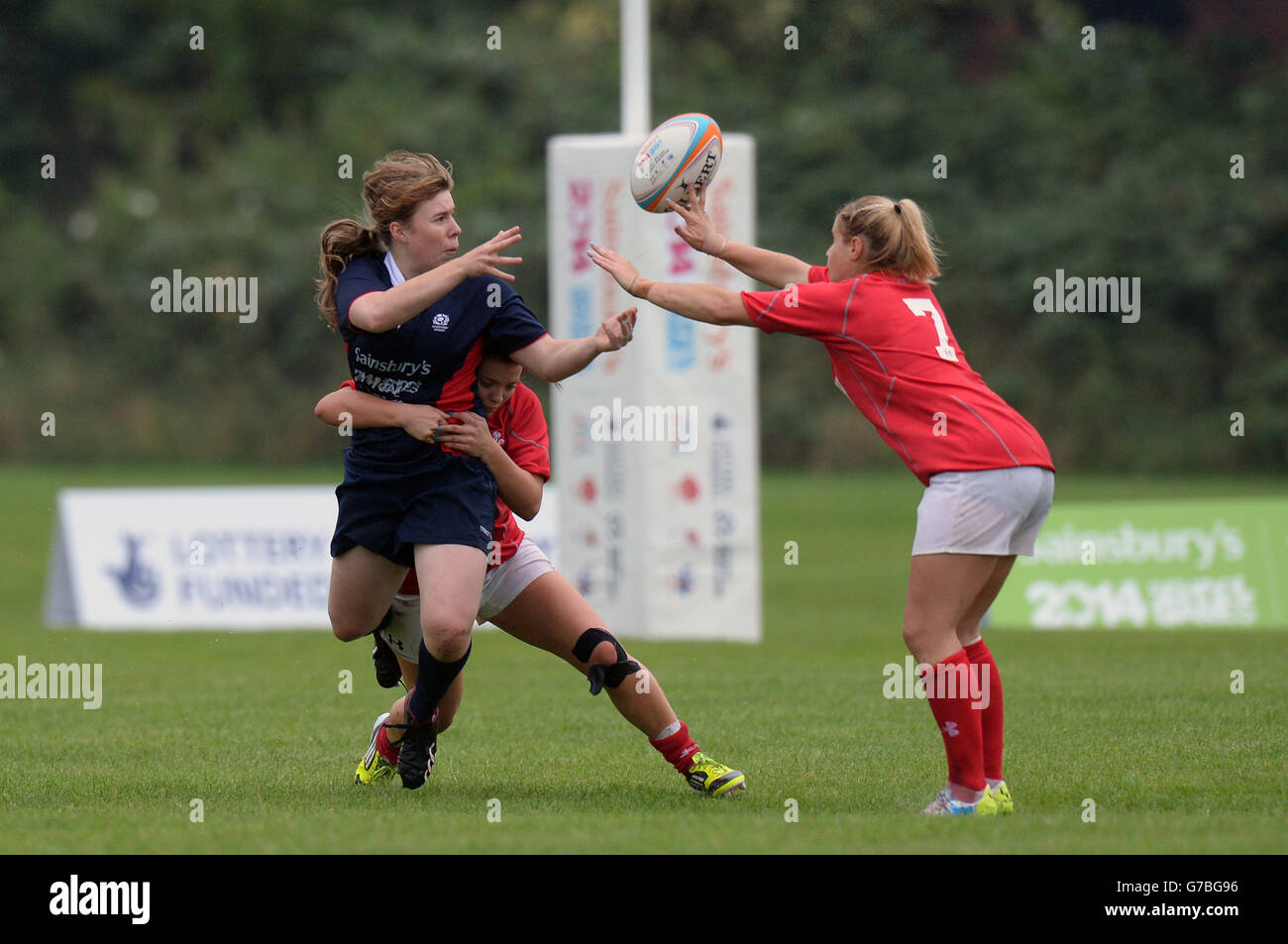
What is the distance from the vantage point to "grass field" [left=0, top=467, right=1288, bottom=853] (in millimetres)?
5121

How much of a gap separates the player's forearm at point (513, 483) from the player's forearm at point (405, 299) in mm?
577

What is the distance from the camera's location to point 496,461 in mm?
5820

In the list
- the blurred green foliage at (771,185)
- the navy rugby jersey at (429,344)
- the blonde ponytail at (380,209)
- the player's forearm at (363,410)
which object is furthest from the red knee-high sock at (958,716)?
the blurred green foliage at (771,185)

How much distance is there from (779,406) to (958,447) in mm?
24157

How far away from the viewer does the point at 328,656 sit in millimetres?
10891

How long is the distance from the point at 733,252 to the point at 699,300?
442 millimetres

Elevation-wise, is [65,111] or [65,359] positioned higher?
[65,111]

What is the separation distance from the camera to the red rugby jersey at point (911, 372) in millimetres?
5430
